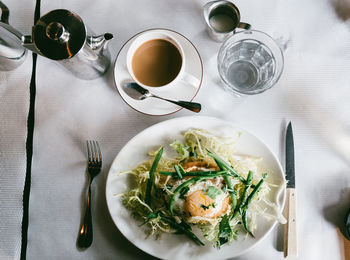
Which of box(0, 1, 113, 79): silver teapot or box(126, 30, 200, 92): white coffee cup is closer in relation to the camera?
box(0, 1, 113, 79): silver teapot

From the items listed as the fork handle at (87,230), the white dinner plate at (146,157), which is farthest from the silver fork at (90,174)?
the white dinner plate at (146,157)

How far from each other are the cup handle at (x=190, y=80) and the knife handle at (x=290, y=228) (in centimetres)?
49

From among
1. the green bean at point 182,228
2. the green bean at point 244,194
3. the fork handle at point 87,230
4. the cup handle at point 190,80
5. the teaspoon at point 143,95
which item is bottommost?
the fork handle at point 87,230

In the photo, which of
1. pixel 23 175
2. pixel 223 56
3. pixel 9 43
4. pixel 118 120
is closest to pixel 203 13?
pixel 223 56

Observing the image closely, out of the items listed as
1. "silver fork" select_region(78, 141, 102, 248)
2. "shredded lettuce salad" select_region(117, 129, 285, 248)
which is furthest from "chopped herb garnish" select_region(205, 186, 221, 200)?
"silver fork" select_region(78, 141, 102, 248)

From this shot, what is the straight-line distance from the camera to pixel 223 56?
3.08 feet

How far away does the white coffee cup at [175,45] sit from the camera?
87cm

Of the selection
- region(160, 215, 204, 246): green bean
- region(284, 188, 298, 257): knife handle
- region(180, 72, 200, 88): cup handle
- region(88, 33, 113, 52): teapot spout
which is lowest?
region(160, 215, 204, 246): green bean

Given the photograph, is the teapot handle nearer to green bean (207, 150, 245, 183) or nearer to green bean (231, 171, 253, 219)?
green bean (207, 150, 245, 183)

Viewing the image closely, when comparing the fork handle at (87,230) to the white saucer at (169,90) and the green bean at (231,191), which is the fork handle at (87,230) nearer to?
the white saucer at (169,90)

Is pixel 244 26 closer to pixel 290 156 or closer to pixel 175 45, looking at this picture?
pixel 175 45

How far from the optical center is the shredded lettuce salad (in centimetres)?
82

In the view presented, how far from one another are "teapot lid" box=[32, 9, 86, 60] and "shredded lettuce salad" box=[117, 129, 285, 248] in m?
0.41

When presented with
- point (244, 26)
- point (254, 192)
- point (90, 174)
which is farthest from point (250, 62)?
point (90, 174)
